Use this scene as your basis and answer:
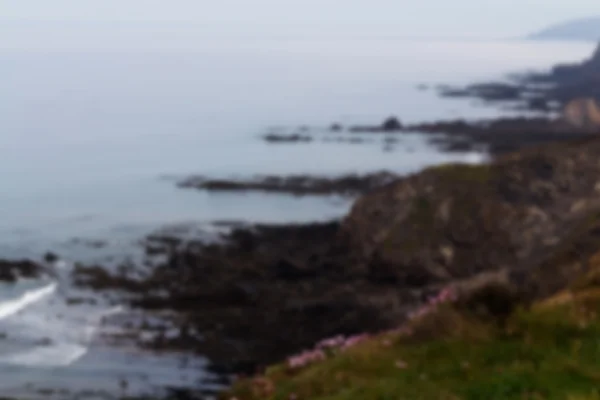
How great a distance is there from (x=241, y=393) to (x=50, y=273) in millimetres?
32871

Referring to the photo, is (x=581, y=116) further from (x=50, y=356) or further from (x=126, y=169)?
(x=50, y=356)

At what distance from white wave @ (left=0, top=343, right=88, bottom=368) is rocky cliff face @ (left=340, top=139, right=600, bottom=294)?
42.8ft

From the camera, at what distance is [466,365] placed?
946cm

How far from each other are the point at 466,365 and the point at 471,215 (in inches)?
1386

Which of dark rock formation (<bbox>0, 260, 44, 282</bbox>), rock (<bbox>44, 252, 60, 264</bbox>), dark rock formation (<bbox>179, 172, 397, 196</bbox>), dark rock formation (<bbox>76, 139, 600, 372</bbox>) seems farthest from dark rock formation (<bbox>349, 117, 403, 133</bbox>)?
dark rock formation (<bbox>0, 260, 44, 282</bbox>)

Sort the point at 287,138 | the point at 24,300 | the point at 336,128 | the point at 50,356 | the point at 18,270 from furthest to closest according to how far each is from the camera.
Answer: the point at 336,128, the point at 287,138, the point at 18,270, the point at 24,300, the point at 50,356

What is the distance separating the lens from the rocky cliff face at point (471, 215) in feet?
138

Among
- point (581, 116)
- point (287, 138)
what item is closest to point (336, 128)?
point (287, 138)

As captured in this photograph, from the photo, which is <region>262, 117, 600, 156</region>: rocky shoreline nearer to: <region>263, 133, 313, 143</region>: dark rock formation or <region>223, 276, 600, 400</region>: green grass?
<region>263, 133, 313, 143</region>: dark rock formation

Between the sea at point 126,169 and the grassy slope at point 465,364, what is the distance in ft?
58.8

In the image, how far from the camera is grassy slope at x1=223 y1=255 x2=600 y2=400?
28.4ft

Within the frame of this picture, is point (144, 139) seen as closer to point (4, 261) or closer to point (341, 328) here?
point (4, 261)

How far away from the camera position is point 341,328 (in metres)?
33.4

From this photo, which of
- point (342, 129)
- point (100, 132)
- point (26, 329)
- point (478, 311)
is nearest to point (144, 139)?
point (100, 132)
